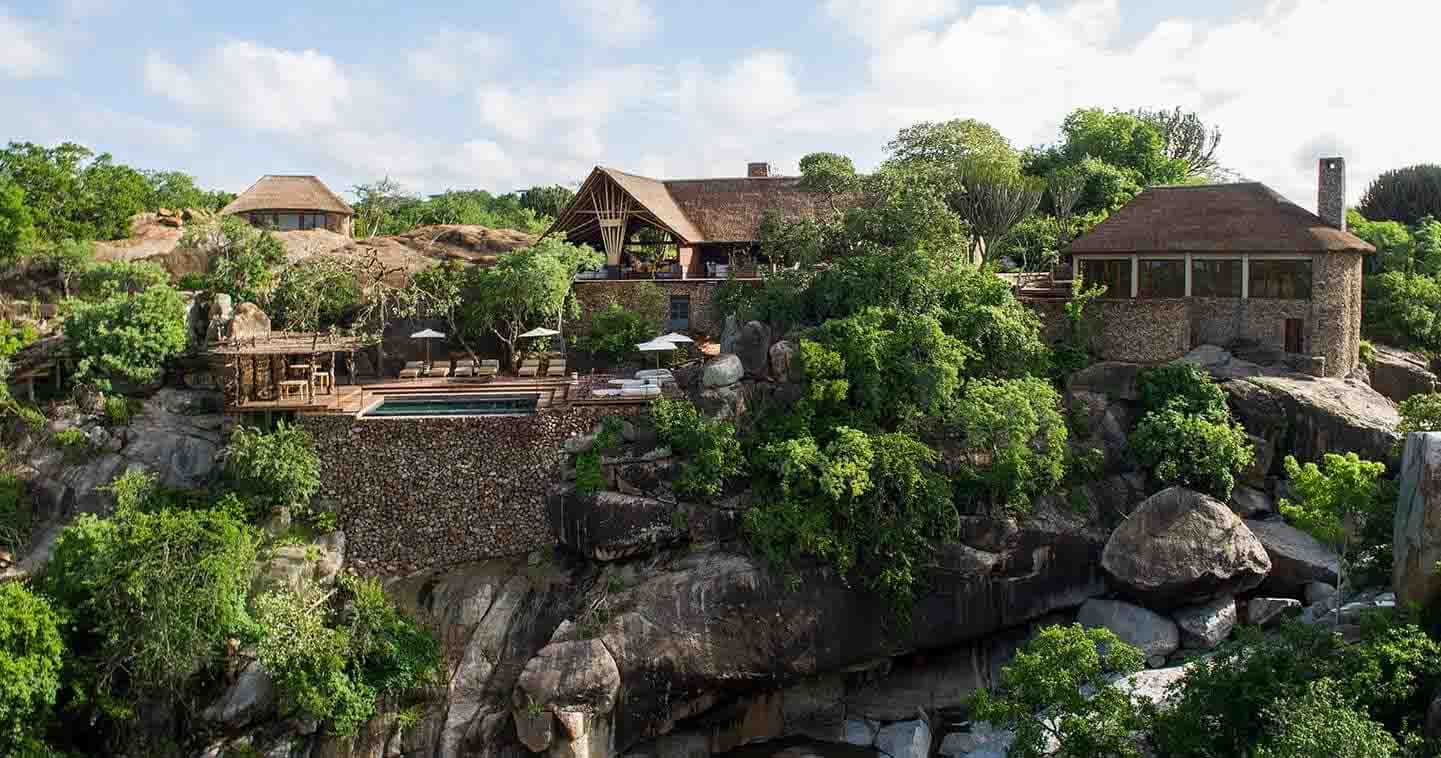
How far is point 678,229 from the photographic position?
4209cm

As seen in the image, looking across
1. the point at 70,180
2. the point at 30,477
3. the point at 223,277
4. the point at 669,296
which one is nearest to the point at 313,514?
the point at 30,477

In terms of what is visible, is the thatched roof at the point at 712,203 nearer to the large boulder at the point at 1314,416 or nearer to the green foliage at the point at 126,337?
the green foliage at the point at 126,337

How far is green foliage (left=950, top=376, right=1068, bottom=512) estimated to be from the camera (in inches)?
1188

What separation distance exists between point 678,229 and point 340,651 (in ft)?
68.1

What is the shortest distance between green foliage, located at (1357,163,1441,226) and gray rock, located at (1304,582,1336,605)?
28.6 m

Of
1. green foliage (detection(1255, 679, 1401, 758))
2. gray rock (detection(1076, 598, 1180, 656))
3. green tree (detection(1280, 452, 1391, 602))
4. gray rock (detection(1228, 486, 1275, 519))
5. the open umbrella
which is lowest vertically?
gray rock (detection(1076, 598, 1180, 656))

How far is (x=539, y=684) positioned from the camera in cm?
2650

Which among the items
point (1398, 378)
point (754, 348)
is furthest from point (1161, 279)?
point (754, 348)

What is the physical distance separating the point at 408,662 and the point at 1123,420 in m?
21.4

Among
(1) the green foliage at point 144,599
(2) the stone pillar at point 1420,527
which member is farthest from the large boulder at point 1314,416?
(1) the green foliage at point 144,599

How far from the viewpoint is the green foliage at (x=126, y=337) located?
33.0 meters

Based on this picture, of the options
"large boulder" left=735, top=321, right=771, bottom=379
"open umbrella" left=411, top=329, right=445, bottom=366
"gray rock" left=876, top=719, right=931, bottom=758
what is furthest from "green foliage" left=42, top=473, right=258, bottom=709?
"gray rock" left=876, top=719, right=931, bottom=758

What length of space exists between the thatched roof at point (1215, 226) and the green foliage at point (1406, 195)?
18690mm

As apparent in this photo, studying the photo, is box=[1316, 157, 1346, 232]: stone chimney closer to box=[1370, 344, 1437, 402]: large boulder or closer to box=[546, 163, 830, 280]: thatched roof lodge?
box=[1370, 344, 1437, 402]: large boulder
